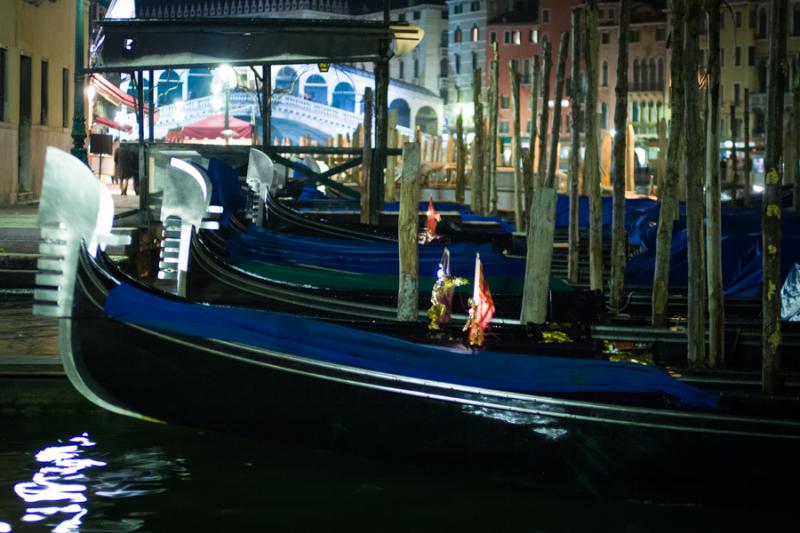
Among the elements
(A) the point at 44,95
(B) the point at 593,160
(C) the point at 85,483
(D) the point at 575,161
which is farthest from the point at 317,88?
(C) the point at 85,483

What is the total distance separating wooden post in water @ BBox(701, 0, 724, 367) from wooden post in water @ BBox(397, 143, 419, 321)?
4.29ft

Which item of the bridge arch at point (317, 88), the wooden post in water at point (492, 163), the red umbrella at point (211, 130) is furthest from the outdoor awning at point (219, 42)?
the bridge arch at point (317, 88)

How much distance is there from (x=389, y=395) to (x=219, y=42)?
4.91 m

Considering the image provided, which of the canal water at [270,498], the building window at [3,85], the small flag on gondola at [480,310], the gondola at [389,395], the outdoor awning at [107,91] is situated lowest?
the canal water at [270,498]

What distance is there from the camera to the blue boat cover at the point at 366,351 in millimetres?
4418

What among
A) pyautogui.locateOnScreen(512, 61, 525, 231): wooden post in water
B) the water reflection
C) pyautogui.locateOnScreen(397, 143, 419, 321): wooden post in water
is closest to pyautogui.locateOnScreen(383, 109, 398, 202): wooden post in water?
pyautogui.locateOnScreen(512, 61, 525, 231): wooden post in water

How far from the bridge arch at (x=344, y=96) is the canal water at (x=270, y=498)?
52.7 metres

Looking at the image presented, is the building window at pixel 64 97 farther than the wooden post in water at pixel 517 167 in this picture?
Yes

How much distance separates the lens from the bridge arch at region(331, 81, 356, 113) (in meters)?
57.3

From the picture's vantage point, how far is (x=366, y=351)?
4.62 metres

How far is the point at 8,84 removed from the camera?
1186 centimetres

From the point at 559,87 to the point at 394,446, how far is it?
19.0ft

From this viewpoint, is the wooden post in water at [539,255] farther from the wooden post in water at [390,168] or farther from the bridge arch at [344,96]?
the bridge arch at [344,96]

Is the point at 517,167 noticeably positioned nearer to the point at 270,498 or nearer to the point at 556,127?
the point at 556,127
